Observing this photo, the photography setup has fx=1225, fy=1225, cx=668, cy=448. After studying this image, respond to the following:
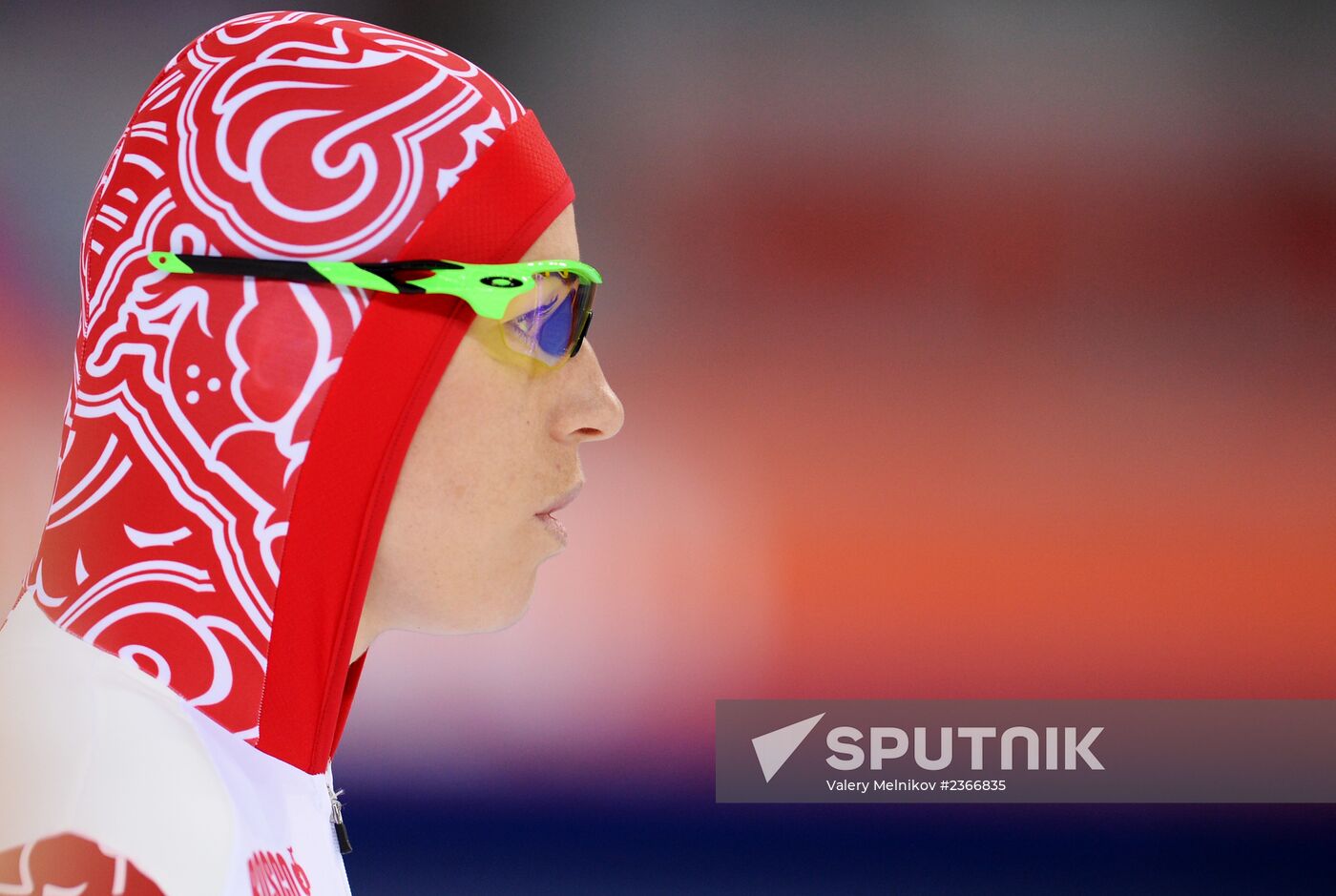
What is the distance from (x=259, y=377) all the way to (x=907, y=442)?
2042 millimetres

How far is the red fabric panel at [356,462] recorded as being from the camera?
92 centimetres

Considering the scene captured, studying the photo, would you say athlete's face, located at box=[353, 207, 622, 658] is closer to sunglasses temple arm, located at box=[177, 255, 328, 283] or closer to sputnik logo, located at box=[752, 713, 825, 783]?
sunglasses temple arm, located at box=[177, 255, 328, 283]

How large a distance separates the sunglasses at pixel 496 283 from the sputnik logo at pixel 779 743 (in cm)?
187

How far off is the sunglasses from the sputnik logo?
1869mm

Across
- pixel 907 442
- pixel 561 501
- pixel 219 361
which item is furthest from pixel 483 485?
pixel 907 442

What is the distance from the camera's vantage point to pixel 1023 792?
9.20 ft

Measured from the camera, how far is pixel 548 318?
3.35ft

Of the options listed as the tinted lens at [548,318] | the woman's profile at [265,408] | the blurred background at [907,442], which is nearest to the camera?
the woman's profile at [265,408]

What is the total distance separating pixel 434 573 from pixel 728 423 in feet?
5.80

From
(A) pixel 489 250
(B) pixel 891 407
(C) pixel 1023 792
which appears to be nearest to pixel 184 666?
(A) pixel 489 250

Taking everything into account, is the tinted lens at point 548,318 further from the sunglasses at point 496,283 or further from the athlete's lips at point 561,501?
the athlete's lips at point 561,501

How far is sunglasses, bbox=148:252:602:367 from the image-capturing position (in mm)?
911

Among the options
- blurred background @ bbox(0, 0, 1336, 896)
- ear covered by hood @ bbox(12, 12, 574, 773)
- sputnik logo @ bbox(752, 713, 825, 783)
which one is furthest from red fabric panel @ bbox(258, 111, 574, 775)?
sputnik logo @ bbox(752, 713, 825, 783)

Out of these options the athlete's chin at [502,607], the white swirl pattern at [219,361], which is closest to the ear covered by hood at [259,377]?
the white swirl pattern at [219,361]
